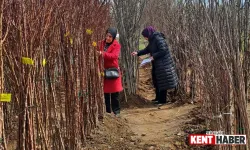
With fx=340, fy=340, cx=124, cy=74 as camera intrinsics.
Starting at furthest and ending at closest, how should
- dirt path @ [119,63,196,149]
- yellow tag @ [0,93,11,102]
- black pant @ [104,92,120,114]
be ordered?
black pant @ [104,92,120,114], dirt path @ [119,63,196,149], yellow tag @ [0,93,11,102]

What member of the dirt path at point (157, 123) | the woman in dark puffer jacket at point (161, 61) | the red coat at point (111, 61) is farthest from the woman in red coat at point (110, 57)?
the woman in dark puffer jacket at point (161, 61)

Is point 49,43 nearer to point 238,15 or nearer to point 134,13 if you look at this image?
point 238,15

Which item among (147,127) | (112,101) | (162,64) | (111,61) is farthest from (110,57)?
(162,64)

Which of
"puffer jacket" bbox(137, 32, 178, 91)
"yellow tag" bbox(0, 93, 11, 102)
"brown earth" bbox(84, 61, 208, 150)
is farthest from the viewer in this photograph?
"puffer jacket" bbox(137, 32, 178, 91)

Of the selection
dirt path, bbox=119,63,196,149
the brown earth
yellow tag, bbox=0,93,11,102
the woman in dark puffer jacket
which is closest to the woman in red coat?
the brown earth

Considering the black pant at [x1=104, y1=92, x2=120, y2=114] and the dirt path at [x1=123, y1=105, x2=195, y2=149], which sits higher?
the black pant at [x1=104, y1=92, x2=120, y2=114]

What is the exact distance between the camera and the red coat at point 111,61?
15.1 feet

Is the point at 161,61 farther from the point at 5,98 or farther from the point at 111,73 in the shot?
the point at 5,98

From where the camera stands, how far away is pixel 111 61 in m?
4.69

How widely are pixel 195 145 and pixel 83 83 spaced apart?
1.43 m

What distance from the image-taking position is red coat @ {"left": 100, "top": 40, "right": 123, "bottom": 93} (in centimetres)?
460

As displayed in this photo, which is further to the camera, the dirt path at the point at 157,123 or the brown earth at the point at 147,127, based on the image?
the dirt path at the point at 157,123

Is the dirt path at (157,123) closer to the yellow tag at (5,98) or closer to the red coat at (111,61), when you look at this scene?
the red coat at (111,61)

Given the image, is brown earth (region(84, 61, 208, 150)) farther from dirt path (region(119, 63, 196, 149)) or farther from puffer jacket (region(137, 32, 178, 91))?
puffer jacket (region(137, 32, 178, 91))
